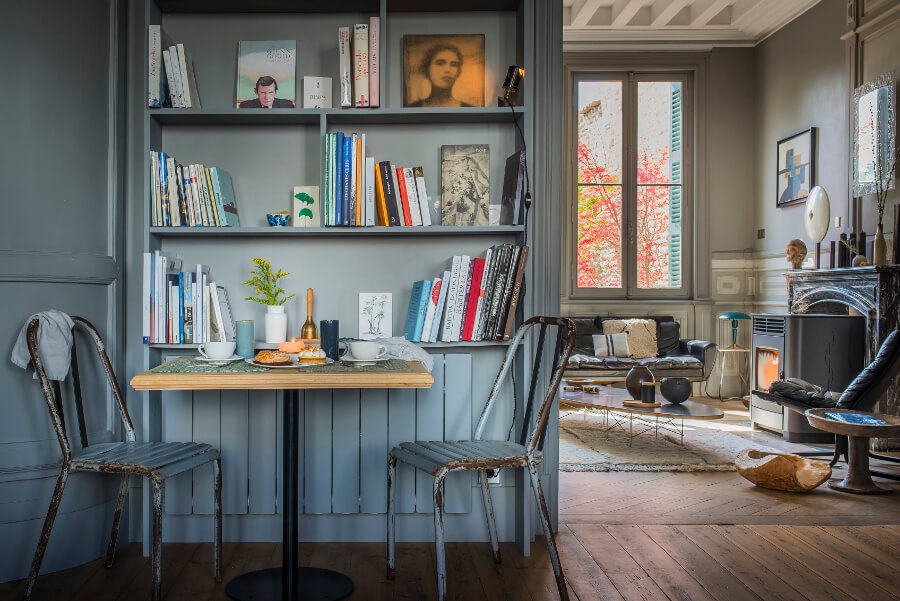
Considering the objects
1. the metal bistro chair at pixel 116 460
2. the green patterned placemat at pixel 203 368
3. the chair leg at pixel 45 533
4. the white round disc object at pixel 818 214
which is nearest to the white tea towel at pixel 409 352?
the green patterned placemat at pixel 203 368

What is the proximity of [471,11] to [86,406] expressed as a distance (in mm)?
2062

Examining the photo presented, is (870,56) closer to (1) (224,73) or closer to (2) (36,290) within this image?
(1) (224,73)

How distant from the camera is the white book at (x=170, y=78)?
2.58 metres

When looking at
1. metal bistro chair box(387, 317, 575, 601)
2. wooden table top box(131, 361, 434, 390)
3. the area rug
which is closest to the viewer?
wooden table top box(131, 361, 434, 390)

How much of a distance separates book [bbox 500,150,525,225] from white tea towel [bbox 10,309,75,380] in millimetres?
1546

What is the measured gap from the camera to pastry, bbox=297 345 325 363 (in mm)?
2188

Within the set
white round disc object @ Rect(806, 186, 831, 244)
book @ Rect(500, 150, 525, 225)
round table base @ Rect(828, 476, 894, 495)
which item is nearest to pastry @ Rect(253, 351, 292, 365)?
book @ Rect(500, 150, 525, 225)

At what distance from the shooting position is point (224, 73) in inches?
109

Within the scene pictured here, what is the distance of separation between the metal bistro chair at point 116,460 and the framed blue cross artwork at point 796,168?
5.37 metres

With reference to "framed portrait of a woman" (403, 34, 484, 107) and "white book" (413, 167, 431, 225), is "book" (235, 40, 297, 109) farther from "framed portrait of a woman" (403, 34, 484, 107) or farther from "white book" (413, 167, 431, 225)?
"white book" (413, 167, 431, 225)

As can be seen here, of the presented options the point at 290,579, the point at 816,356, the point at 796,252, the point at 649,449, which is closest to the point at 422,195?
the point at 290,579

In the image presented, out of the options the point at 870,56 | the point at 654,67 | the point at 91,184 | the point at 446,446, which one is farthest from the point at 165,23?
the point at 654,67

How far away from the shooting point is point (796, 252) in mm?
5508

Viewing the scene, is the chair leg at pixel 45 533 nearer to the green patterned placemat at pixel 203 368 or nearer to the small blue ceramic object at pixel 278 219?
the green patterned placemat at pixel 203 368
